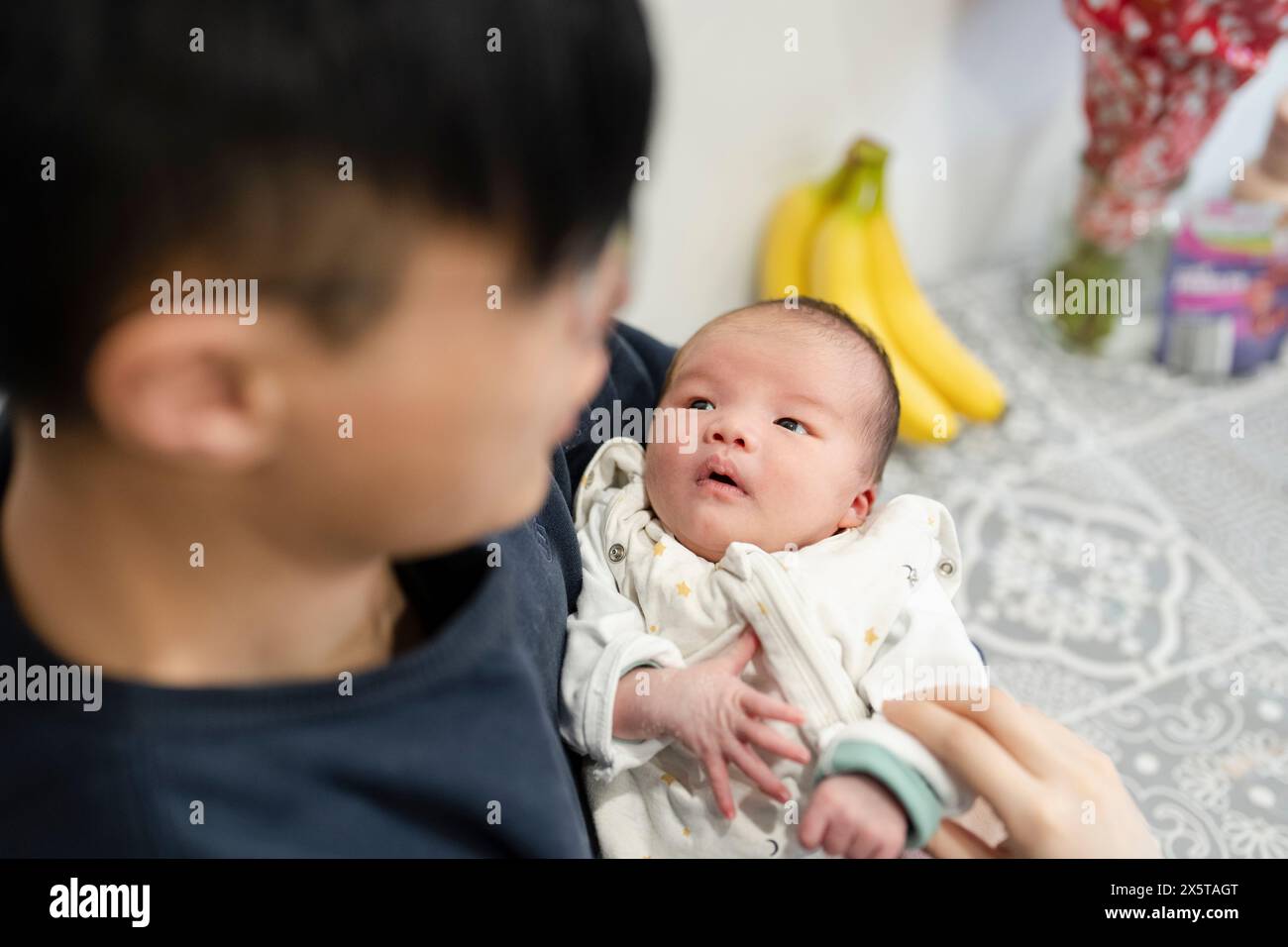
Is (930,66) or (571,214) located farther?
(930,66)

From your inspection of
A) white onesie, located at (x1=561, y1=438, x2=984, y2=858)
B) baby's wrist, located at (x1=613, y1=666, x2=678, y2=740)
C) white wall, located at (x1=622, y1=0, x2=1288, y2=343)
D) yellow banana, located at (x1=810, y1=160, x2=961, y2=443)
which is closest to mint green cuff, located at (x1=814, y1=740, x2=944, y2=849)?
white onesie, located at (x1=561, y1=438, x2=984, y2=858)

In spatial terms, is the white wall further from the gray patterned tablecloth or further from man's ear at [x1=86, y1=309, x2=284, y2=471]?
man's ear at [x1=86, y1=309, x2=284, y2=471]

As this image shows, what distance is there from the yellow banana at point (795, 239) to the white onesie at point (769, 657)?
668mm

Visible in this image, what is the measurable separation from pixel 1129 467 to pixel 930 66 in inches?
24.5

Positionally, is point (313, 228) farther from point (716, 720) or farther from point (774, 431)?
point (774, 431)

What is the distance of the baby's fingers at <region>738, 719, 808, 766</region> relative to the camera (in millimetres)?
719

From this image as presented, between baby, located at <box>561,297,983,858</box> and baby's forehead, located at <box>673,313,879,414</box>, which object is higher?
baby's forehead, located at <box>673,313,879,414</box>

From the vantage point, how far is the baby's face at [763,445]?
88 cm

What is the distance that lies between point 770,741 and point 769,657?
91 mm

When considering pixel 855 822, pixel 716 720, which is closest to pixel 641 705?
pixel 716 720

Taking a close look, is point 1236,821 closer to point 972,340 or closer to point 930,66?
point 972,340

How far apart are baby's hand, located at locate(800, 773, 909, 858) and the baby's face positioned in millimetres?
A: 244
